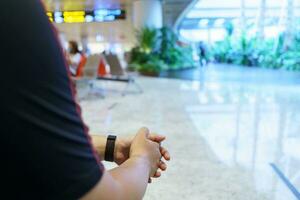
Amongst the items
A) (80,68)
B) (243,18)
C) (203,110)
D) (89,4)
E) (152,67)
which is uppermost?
(89,4)

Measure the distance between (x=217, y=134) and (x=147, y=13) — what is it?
1114 centimetres

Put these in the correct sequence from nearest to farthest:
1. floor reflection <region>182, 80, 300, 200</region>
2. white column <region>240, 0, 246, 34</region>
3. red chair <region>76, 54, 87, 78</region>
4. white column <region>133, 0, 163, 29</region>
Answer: floor reflection <region>182, 80, 300, 200</region> < red chair <region>76, 54, 87, 78</region> < white column <region>133, 0, 163, 29</region> < white column <region>240, 0, 246, 34</region>

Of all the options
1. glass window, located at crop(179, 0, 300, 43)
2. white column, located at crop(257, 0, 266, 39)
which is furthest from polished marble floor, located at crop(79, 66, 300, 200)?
glass window, located at crop(179, 0, 300, 43)

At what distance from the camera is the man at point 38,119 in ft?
1.54

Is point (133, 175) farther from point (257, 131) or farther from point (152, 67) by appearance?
point (152, 67)

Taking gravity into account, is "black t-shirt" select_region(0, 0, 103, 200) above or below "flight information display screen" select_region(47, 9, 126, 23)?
below

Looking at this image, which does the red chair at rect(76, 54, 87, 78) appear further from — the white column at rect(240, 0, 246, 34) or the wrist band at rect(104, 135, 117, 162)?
the white column at rect(240, 0, 246, 34)

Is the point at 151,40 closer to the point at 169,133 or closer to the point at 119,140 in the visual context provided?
the point at 169,133

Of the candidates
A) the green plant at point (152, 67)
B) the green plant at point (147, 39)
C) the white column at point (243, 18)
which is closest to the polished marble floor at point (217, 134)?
the green plant at point (152, 67)

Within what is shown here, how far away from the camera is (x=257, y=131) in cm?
392

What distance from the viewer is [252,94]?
682 centimetres

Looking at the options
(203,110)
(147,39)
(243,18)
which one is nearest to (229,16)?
(243,18)

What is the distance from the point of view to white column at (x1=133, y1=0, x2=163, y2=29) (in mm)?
14023

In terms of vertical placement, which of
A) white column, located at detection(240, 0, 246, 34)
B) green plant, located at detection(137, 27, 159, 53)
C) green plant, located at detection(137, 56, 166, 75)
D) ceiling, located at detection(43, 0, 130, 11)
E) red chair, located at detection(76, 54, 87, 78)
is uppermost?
ceiling, located at detection(43, 0, 130, 11)
